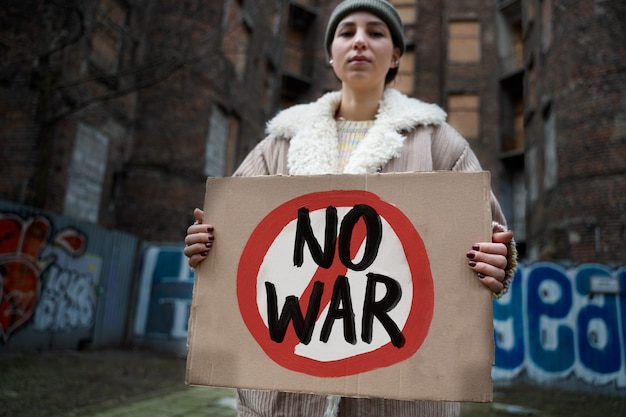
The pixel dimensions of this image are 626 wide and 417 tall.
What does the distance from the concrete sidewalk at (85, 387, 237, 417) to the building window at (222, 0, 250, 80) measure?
992 centimetres

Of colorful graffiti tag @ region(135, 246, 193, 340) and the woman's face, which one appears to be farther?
colorful graffiti tag @ region(135, 246, 193, 340)

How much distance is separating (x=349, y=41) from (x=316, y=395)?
109 cm

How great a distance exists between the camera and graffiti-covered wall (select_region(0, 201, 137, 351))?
21.8ft

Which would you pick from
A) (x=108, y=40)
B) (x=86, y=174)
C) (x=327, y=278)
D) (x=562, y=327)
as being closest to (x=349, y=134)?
(x=327, y=278)

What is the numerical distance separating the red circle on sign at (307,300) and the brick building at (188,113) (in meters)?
6.74

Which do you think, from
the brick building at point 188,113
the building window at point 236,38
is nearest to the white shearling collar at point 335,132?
the brick building at point 188,113

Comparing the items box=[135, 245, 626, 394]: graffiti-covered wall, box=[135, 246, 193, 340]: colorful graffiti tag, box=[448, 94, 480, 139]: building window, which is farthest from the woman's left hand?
box=[448, 94, 480, 139]: building window

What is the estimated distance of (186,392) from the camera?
5617 mm

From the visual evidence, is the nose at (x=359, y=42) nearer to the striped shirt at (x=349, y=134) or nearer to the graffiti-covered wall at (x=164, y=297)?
the striped shirt at (x=349, y=134)

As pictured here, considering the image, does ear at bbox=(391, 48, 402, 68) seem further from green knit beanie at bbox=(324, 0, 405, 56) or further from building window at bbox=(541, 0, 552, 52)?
building window at bbox=(541, 0, 552, 52)

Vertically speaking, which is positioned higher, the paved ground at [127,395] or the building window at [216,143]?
the building window at [216,143]

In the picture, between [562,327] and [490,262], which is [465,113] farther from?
[490,262]

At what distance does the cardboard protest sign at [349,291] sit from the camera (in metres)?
1.15

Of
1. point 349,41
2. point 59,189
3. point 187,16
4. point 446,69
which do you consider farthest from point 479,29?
point 349,41
